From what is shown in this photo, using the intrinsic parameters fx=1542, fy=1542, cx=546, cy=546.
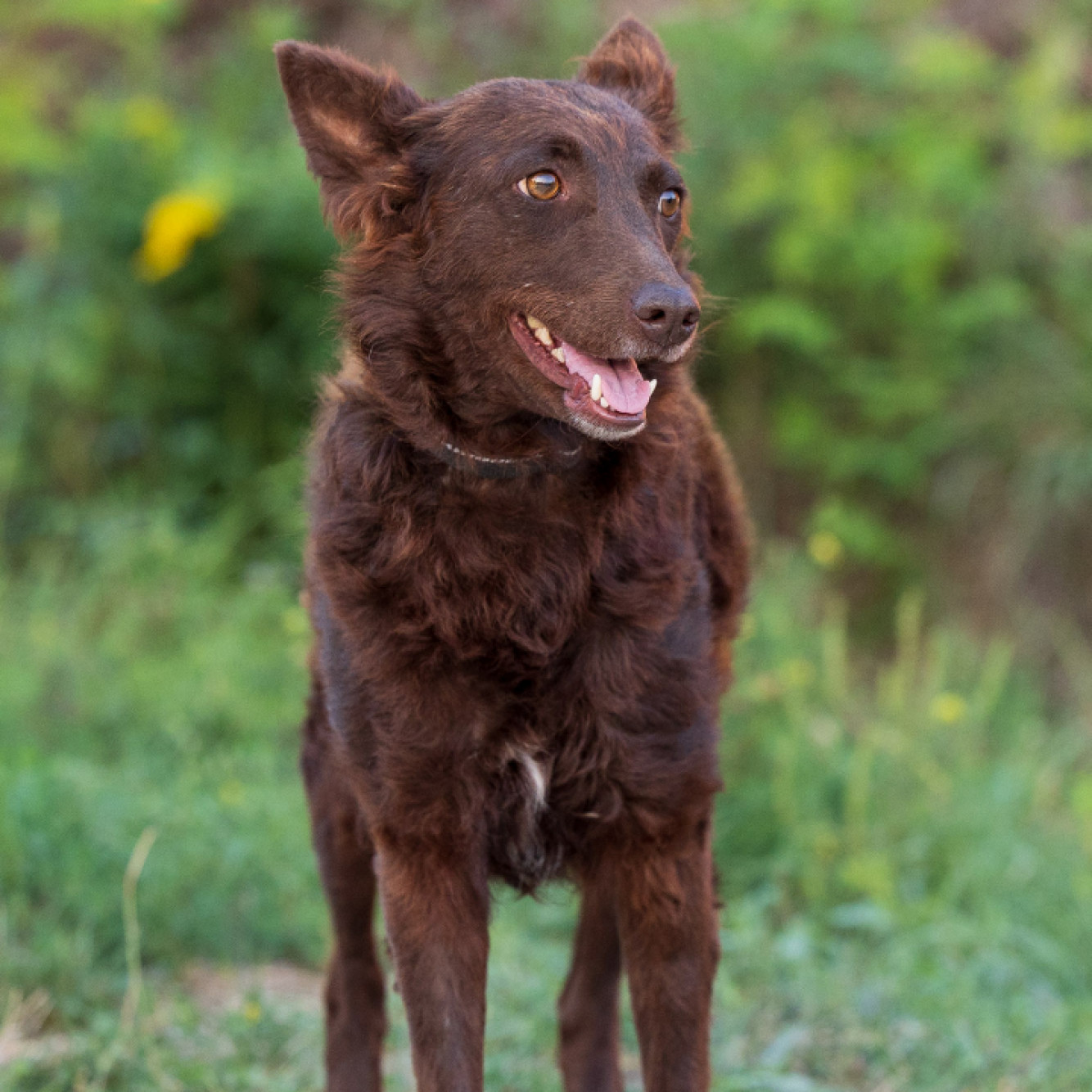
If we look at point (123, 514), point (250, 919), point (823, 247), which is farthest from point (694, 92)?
point (250, 919)

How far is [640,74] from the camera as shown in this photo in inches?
131

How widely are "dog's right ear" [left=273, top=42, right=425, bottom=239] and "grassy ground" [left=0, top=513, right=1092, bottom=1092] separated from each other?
152 cm

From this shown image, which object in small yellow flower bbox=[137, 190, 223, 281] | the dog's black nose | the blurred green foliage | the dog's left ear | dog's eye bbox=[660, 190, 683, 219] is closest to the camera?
the dog's black nose

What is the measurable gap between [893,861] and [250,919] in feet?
7.02

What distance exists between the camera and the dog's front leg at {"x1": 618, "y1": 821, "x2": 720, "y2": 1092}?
294cm

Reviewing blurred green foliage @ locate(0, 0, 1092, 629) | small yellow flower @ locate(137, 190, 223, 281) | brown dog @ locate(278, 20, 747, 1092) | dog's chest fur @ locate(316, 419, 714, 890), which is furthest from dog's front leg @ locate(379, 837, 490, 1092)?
small yellow flower @ locate(137, 190, 223, 281)

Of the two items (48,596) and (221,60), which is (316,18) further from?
(48,596)

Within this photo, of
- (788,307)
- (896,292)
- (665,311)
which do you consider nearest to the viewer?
(665,311)

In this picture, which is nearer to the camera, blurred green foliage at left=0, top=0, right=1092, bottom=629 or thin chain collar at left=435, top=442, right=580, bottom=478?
thin chain collar at left=435, top=442, right=580, bottom=478

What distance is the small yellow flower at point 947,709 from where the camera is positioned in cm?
550

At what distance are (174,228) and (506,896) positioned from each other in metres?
4.28

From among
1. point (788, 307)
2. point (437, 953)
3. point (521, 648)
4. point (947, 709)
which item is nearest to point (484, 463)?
point (521, 648)

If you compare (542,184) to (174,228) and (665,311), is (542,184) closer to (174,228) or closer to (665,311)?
(665,311)

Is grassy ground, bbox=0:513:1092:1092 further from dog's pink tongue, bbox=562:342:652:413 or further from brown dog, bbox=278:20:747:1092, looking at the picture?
dog's pink tongue, bbox=562:342:652:413
